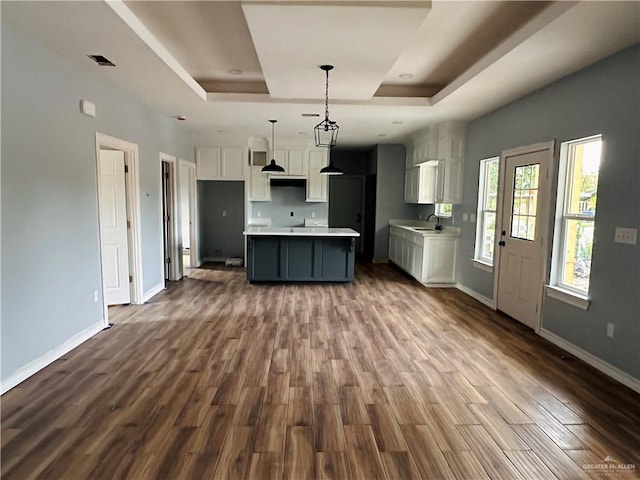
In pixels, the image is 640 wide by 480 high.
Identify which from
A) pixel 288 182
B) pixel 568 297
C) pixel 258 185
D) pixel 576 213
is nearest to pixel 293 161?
pixel 288 182

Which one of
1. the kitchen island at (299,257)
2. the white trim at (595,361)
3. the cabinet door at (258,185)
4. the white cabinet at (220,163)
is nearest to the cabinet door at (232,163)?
the white cabinet at (220,163)

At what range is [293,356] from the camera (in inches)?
129

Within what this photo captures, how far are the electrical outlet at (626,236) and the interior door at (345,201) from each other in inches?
255

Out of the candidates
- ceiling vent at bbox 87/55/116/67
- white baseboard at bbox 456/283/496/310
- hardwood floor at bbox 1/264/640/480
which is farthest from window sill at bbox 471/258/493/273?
ceiling vent at bbox 87/55/116/67

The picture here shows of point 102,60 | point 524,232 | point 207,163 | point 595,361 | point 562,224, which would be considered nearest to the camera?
point 595,361

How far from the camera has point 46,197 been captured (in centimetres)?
300

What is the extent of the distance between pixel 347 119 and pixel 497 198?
242 cm

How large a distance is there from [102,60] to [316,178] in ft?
15.7

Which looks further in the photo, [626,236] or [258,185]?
[258,185]

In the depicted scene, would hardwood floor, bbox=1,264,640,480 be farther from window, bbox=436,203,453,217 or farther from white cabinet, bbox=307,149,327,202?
white cabinet, bbox=307,149,327,202

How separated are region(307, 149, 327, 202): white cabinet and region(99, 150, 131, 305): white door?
12.6 ft

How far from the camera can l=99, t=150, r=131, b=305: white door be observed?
177 inches

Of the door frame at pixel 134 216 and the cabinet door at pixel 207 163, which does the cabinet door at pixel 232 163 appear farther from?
the door frame at pixel 134 216

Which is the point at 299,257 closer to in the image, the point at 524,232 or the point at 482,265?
the point at 482,265
